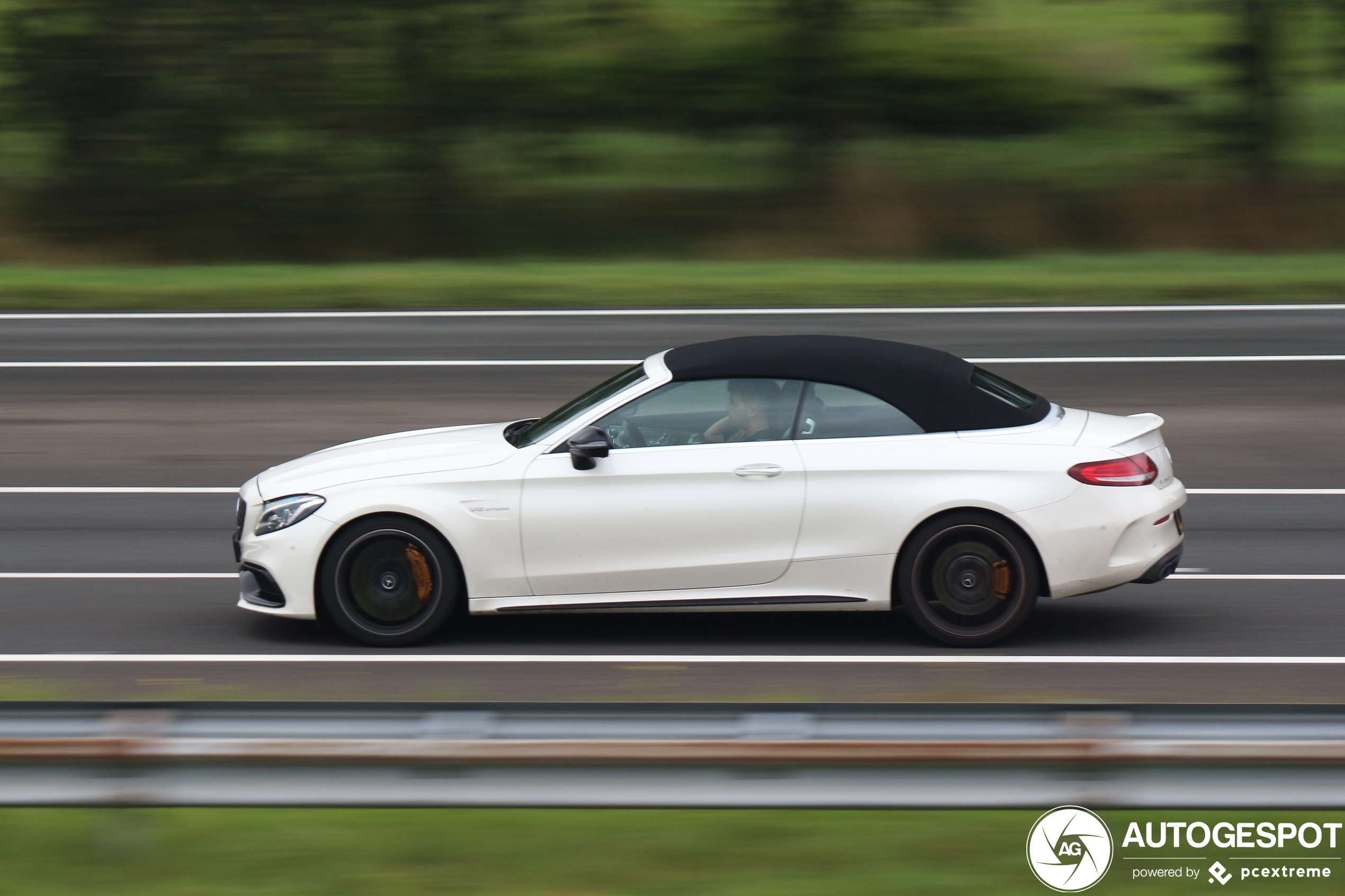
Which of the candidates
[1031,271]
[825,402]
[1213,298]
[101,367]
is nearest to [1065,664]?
[825,402]

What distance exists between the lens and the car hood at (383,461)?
786 centimetres

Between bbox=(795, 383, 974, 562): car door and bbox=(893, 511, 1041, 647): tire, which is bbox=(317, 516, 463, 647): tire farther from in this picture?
bbox=(893, 511, 1041, 647): tire

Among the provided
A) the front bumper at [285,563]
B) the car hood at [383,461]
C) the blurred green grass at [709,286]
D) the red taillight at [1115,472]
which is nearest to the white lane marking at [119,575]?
the car hood at [383,461]

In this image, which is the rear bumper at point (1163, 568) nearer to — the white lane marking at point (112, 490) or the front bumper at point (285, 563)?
the front bumper at point (285, 563)

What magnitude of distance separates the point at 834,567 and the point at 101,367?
10695 millimetres

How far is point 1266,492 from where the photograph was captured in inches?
447

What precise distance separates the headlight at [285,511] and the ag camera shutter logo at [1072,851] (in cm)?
435

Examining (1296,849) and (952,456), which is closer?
(1296,849)

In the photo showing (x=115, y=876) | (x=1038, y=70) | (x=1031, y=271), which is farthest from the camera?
(x=1038, y=70)

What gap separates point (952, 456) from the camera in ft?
25.0

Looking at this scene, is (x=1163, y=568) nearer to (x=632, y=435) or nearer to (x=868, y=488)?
(x=868, y=488)

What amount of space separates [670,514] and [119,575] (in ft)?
12.0

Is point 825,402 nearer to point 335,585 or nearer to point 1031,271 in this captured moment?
point 335,585

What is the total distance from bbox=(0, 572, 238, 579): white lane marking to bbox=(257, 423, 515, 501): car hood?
134 cm
